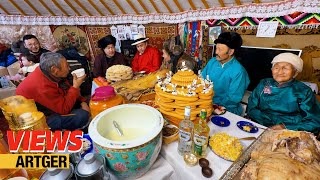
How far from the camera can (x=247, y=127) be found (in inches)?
43.2

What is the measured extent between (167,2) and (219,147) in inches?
116

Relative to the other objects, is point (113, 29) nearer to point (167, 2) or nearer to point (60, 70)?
point (167, 2)

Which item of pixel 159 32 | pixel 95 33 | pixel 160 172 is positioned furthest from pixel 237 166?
pixel 95 33

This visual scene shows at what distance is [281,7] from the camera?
83.3 inches

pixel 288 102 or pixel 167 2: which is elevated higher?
pixel 167 2

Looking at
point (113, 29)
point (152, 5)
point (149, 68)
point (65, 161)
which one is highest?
point (152, 5)

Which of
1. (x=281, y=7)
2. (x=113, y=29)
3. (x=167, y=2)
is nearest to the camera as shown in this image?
(x=281, y=7)

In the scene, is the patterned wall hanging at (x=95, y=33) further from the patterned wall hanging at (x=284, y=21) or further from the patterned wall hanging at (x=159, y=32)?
the patterned wall hanging at (x=284, y=21)

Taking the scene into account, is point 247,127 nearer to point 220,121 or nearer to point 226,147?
point 220,121

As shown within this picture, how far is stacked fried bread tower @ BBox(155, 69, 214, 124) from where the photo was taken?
104cm

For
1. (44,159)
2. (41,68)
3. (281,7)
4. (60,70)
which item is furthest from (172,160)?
(281,7)

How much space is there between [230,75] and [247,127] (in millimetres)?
926

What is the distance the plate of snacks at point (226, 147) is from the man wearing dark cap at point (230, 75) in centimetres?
96

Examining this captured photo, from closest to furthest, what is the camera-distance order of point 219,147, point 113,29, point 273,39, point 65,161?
1. point 65,161
2. point 219,147
3. point 273,39
4. point 113,29
